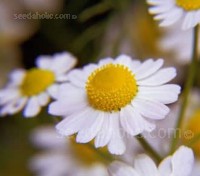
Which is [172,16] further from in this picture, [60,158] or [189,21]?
[60,158]

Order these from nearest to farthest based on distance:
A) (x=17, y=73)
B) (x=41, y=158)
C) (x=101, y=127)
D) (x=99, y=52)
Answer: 1. (x=101, y=127)
2. (x=17, y=73)
3. (x=41, y=158)
4. (x=99, y=52)

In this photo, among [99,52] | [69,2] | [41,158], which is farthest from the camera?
[69,2]

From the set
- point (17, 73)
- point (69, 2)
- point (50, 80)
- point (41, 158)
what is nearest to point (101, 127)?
point (50, 80)

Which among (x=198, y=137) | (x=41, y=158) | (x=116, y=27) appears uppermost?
(x=116, y=27)

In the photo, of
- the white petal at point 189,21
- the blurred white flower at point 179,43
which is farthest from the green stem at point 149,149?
the blurred white flower at point 179,43

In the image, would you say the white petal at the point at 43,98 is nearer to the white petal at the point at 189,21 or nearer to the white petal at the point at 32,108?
the white petal at the point at 32,108

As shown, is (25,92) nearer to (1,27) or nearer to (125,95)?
(125,95)
